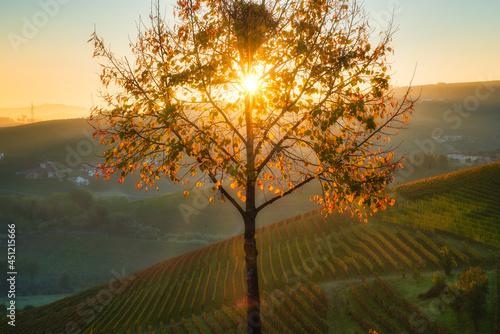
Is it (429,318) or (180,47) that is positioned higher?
(180,47)

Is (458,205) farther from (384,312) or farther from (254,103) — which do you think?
(254,103)

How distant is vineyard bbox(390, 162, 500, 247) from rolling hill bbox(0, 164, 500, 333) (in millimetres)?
272

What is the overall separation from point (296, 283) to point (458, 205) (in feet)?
65.6

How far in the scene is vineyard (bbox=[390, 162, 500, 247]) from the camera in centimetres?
3032

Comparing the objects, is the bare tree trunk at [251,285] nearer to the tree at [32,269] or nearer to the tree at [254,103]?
the tree at [254,103]

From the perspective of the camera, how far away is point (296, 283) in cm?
2842

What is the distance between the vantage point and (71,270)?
9562 centimetres

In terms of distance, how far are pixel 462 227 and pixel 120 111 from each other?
103ft

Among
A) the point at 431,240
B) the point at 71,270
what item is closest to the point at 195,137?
the point at 431,240

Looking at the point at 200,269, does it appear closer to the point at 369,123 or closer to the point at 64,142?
the point at 369,123

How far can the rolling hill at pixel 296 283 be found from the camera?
21.2 metres

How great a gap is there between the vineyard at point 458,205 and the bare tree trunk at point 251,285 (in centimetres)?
2569

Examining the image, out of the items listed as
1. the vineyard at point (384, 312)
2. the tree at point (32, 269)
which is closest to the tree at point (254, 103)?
the vineyard at point (384, 312)

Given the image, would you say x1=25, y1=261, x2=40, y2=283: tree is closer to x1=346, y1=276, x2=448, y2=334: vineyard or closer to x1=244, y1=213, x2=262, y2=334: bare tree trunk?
x1=346, y1=276, x2=448, y2=334: vineyard
